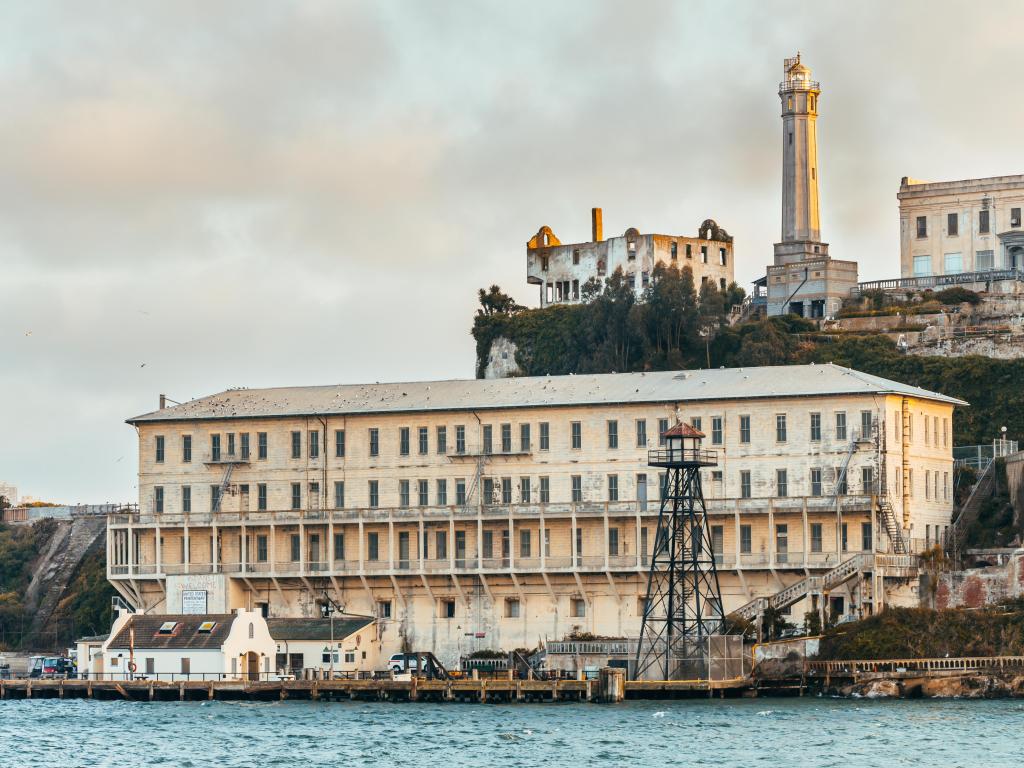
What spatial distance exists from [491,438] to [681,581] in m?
15.1

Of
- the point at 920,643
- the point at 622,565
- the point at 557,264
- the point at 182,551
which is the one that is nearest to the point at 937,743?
the point at 920,643

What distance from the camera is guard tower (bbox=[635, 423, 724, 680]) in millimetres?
88750

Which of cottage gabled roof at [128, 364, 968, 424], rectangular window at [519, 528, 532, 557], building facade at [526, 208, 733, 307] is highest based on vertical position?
building facade at [526, 208, 733, 307]

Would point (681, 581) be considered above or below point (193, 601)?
above

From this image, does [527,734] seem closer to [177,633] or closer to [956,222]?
[177,633]

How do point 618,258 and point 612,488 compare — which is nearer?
point 612,488

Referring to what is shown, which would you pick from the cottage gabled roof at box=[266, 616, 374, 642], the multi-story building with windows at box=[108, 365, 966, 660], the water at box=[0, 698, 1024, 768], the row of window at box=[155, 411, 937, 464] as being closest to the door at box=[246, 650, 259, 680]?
the cottage gabled roof at box=[266, 616, 374, 642]

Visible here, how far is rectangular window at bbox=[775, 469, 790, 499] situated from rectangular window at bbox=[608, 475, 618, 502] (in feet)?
22.2

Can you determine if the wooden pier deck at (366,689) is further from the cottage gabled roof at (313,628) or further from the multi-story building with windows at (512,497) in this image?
the multi-story building with windows at (512,497)

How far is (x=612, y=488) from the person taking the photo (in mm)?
100000

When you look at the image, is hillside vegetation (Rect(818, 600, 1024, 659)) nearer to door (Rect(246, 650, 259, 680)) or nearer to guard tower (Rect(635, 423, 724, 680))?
guard tower (Rect(635, 423, 724, 680))

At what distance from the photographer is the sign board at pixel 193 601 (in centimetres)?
10312

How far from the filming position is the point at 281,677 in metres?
95.2

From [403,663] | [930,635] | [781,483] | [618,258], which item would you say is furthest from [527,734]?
[618,258]
